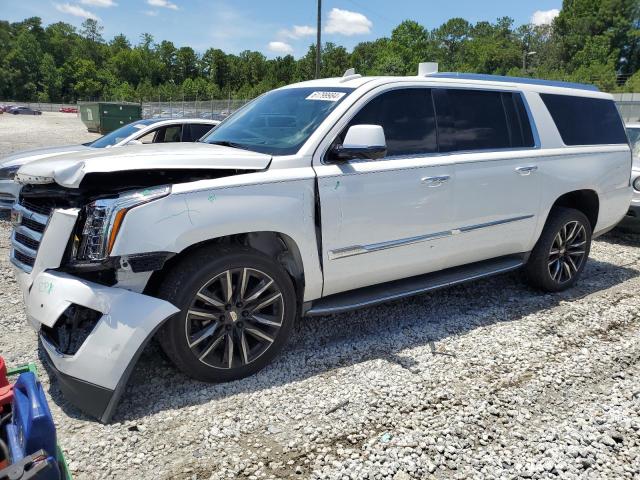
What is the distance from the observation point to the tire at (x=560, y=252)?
15.8 feet

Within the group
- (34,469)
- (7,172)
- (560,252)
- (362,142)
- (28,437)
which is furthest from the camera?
(7,172)

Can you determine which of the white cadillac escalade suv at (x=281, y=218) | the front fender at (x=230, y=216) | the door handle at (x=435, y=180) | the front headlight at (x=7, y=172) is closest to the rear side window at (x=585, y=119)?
the white cadillac escalade suv at (x=281, y=218)

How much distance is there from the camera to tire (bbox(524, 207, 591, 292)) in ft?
15.8

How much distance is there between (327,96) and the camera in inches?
151

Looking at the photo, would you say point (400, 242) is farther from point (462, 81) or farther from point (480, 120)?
point (462, 81)

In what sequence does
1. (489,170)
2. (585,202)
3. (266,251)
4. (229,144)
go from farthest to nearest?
1. (585,202)
2. (489,170)
3. (229,144)
4. (266,251)

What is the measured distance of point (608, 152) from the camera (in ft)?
17.0

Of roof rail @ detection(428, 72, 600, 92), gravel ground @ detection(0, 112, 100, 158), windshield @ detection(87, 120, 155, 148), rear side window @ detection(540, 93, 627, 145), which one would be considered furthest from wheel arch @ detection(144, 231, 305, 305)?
gravel ground @ detection(0, 112, 100, 158)

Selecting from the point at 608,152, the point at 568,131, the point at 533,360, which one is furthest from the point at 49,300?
the point at 608,152

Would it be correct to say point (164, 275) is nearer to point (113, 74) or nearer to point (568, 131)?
point (568, 131)

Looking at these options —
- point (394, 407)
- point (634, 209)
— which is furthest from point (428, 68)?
point (634, 209)

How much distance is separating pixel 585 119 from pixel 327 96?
287 centimetres

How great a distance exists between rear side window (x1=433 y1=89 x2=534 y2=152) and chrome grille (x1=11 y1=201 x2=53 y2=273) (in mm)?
2823

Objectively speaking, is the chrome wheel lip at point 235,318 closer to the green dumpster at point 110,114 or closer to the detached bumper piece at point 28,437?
the detached bumper piece at point 28,437
